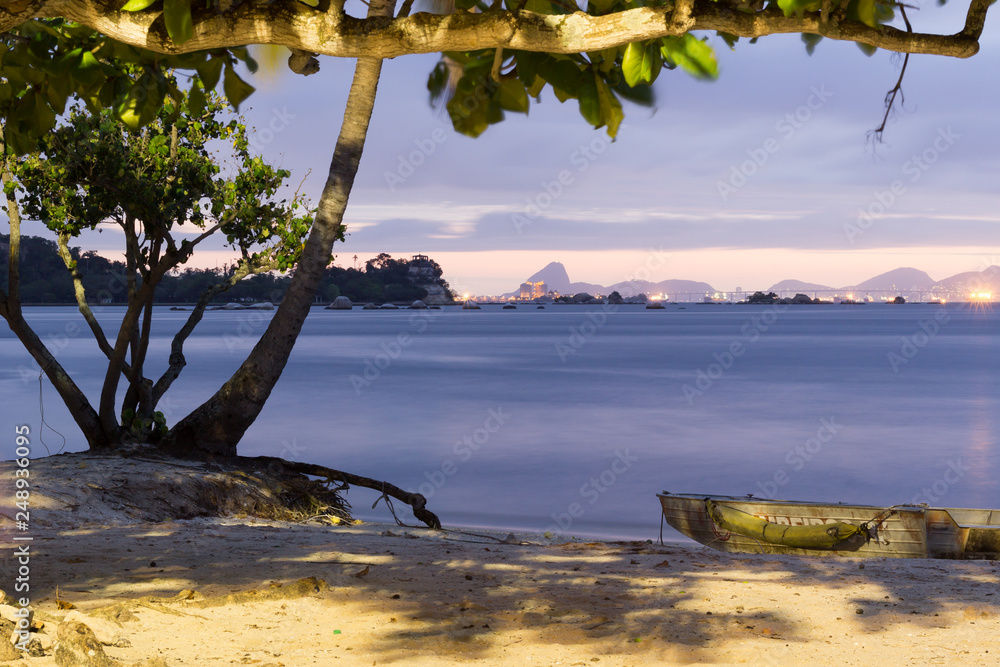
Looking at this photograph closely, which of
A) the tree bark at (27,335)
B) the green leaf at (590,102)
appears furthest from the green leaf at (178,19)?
the tree bark at (27,335)

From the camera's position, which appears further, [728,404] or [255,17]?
[728,404]

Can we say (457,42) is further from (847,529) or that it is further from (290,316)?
(847,529)

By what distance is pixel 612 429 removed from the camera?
22.2 m

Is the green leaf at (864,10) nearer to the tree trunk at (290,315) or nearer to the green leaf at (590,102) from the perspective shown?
the green leaf at (590,102)

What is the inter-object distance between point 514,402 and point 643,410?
4.62 m

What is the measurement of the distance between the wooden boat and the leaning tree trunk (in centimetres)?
530

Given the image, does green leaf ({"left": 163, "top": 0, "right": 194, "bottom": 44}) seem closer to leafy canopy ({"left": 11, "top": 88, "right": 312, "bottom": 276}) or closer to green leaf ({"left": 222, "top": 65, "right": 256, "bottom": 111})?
green leaf ({"left": 222, "top": 65, "right": 256, "bottom": 111})

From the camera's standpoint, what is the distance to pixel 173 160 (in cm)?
1009

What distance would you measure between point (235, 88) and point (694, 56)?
91.7 inches

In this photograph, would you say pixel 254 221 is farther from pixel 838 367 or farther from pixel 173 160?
pixel 838 367

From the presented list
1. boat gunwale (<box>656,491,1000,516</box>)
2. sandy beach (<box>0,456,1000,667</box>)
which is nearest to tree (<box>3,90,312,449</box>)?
sandy beach (<box>0,456,1000,667</box>)

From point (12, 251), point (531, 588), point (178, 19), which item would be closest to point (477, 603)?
point (531, 588)

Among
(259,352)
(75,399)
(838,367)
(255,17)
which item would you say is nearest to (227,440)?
(259,352)

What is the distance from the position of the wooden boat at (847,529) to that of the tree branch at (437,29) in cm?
678
